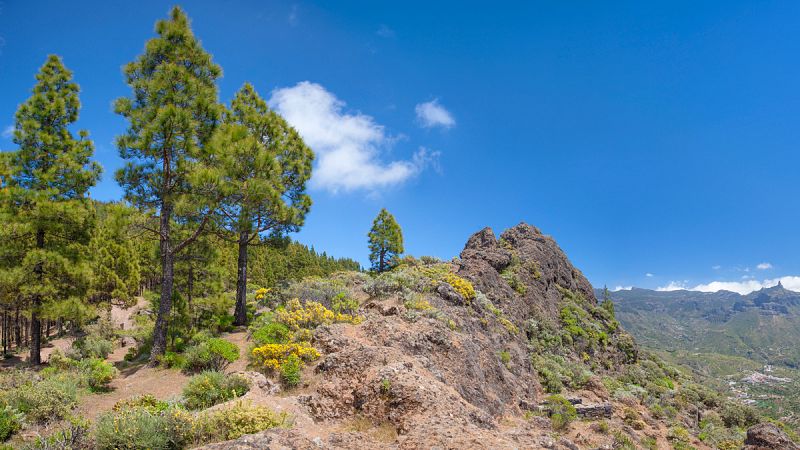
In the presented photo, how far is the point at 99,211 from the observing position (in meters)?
17.5

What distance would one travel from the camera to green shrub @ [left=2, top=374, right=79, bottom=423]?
364 inches

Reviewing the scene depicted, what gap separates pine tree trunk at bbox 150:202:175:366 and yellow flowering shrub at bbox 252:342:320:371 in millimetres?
5156

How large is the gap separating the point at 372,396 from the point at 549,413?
10608 mm

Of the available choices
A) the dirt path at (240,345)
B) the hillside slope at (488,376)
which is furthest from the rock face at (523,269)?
the dirt path at (240,345)

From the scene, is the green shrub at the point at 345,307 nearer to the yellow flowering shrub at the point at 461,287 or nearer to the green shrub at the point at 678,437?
the yellow flowering shrub at the point at 461,287

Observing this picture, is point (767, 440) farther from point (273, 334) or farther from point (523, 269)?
point (273, 334)

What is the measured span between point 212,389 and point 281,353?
2.52 m

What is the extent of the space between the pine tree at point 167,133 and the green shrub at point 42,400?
15.8 ft

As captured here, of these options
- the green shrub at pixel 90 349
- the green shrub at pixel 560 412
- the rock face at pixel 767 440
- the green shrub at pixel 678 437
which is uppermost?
the green shrub at pixel 90 349

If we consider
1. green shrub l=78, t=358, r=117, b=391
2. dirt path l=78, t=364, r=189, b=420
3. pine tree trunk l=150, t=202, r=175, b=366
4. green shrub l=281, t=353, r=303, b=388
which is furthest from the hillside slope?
green shrub l=78, t=358, r=117, b=391

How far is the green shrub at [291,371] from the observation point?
11.3 meters

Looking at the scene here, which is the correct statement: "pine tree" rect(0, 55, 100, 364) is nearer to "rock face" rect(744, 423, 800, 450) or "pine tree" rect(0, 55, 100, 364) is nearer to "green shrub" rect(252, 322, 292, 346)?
"green shrub" rect(252, 322, 292, 346)

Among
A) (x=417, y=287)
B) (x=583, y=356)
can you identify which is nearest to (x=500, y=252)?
(x=583, y=356)

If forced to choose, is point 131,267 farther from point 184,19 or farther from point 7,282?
point 184,19
